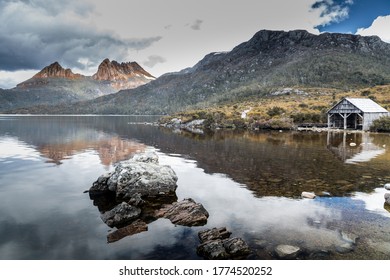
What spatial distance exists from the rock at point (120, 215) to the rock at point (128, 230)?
67 cm

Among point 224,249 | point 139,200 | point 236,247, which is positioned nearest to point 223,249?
point 224,249

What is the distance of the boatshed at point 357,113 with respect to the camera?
65500mm

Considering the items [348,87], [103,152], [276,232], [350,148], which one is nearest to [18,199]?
[276,232]

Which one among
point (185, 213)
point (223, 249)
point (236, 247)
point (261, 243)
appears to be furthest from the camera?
point (185, 213)

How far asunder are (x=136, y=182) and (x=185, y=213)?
520 cm

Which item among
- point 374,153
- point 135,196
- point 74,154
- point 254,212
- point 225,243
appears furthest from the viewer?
point 74,154

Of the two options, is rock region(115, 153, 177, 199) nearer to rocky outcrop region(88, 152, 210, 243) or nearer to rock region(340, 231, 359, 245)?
rocky outcrop region(88, 152, 210, 243)

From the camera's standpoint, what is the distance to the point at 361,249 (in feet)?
38.9

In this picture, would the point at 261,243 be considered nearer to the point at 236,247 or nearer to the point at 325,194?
the point at 236,247

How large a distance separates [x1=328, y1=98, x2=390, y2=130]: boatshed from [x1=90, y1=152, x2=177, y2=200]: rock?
57078mm

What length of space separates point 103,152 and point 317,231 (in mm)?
30477

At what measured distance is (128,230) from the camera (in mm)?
13602

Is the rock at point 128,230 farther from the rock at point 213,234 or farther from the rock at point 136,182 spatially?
the rock at point 136,182

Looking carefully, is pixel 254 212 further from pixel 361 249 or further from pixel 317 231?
pixel 361 249
